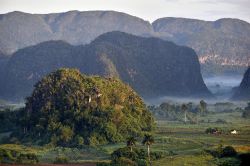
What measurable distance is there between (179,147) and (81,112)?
71.4 feet

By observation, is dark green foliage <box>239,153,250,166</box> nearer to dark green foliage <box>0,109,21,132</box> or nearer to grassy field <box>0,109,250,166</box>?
grassy field <box>0,109,250,166</box>

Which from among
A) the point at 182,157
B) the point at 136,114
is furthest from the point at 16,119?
the point at 182,157

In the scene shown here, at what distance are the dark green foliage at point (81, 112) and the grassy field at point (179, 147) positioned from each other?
414 centimetres

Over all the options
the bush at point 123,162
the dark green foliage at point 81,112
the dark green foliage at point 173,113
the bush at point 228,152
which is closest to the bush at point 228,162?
the bush at point 228,152

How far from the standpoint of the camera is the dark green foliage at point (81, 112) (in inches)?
3735

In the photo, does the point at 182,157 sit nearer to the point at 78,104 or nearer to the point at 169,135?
the point at 169,135

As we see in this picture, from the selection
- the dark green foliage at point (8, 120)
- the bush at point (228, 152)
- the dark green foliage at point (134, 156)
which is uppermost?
the dark green foliage at point (8, 120)

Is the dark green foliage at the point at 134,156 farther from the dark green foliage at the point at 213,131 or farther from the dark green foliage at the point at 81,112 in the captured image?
the dark green foliage at the point at 213,131

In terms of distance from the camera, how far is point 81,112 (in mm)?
100125

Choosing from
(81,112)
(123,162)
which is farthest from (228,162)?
(81,112)

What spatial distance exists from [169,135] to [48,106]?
20.7 meters

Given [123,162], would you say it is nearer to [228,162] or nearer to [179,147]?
[228,162]

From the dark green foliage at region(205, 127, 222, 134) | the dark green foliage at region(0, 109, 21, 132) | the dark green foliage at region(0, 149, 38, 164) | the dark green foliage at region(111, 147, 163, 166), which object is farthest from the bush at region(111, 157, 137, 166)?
the dark green foliage at region(0, 109, 21, 132)

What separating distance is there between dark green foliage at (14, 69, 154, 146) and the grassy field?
4140mm
